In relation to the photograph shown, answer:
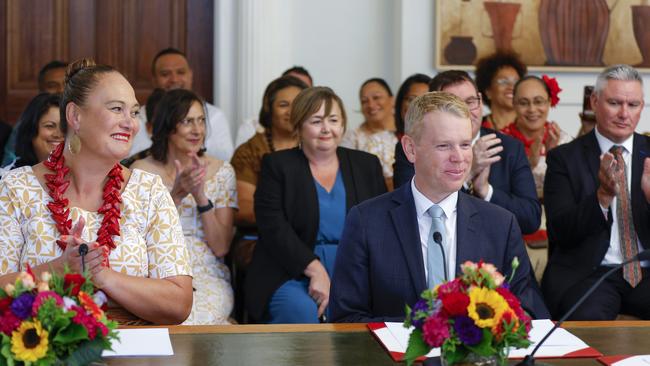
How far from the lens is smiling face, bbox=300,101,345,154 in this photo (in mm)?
4391

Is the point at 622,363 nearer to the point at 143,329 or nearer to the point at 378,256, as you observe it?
the point at 378,256

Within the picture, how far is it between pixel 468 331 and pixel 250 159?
3090 mm

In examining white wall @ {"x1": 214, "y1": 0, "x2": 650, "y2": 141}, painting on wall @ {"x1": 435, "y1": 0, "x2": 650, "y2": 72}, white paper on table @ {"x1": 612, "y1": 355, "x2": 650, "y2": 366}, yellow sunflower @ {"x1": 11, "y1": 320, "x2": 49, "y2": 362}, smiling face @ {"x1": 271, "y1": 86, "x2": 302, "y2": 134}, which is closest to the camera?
yellow sunflower @ {"x1": 11, "y1": 320, "x2": 49, "y2": 362}

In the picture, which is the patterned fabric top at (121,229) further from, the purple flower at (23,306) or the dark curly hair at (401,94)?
the dark curly hair at (401,94)

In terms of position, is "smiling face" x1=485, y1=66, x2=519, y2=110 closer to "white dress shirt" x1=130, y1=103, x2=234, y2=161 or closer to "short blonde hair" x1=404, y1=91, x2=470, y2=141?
"white dress shirt" x1=130, y1=103, x2=234, y2=161

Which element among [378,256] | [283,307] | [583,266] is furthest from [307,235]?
[378,256]

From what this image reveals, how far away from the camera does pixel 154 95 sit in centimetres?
498

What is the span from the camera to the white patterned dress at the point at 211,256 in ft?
13.9

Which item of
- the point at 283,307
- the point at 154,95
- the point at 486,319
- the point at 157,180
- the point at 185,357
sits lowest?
the point at 283,307

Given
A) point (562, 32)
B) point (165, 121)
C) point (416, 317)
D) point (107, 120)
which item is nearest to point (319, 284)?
point (165, 121)

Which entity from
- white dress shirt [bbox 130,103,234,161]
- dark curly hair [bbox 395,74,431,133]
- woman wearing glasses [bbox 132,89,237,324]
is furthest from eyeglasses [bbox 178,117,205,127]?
dark curly hair [bbox 395,74,431,133]

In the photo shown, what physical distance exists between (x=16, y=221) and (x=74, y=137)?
1.07 ft

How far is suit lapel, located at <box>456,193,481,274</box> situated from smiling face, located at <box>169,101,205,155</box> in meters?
1.87

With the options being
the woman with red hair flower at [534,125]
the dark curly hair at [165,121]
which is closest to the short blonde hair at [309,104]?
the dark curly hair at [165,121]
